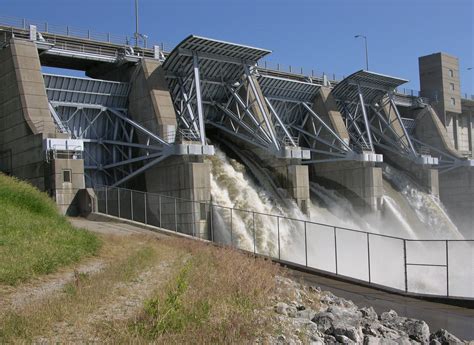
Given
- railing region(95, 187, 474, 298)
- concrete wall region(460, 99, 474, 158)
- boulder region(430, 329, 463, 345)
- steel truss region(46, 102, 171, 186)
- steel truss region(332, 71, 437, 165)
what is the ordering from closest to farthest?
boulder region(430, 329, 463, 345), railing region(95, 187, 474, 298), steel truss region(46, 102, 171, 186), steel truss region(332, 71, 437, 165), concrete wall region(460, 99, 474, 158)

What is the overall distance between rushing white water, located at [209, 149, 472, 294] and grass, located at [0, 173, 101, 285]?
7.05m

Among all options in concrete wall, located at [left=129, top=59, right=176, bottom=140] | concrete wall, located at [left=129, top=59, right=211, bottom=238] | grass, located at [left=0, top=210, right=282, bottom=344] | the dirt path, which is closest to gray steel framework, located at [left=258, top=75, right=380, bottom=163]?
concrete wall, located at [left=129, top=59, right=176, bottom=140]

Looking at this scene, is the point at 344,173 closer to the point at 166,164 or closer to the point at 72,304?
the point at 166,164

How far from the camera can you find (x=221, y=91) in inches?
1406

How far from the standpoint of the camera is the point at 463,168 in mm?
49000

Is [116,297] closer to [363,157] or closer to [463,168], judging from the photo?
[363,157]

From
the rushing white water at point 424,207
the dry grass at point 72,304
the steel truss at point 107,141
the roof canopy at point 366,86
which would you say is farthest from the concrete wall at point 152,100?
the rushing white water at point 424,207

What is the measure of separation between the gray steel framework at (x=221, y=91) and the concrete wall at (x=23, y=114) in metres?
7.42

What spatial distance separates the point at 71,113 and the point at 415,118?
114 ft

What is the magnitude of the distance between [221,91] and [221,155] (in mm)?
4769

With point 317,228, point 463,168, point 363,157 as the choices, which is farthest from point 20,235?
point 463,168

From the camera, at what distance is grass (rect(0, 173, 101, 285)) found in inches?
445

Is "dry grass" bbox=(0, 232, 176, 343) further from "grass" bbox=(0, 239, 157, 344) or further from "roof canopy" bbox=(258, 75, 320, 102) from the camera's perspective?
"roof canopy" bbox=(258, 75, 320, 102)

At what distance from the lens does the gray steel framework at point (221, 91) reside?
30.8m
